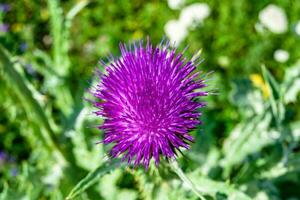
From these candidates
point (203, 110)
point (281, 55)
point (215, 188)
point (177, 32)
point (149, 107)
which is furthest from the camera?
point (177, 32)

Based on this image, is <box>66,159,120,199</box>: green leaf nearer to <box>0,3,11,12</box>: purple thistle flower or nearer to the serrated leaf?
the serrated leaf

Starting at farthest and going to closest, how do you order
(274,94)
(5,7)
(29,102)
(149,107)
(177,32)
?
(5,7)
(177,32)
(29,102)
(274,94)
(149,107)

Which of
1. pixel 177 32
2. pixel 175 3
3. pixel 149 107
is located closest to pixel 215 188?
pixel 149 107

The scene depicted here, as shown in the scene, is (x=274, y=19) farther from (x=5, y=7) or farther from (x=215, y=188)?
(x=5, y=7)

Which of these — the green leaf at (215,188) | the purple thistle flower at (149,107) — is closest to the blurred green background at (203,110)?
the green leaf at (215,188)

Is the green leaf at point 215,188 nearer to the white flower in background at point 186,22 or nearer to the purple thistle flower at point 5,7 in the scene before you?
the white flower in background at point 186,22

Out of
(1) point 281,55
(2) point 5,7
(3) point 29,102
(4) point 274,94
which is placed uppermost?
(2) point 5,7
